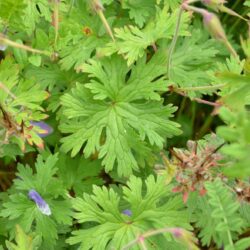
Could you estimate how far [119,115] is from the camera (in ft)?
5.96

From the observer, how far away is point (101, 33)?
2012 mm

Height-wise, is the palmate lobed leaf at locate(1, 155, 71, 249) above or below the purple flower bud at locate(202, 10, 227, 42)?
below

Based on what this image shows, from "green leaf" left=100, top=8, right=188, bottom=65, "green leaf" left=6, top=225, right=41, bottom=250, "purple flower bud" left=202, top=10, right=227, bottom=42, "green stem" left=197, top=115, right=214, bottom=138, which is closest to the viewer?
"purple flower bud" left=202, top=10, right=227, bottom=42

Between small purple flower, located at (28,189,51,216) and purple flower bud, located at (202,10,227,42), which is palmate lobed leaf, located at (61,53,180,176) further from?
purple flower bud, located at (202,10,227,42)

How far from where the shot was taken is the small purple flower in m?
1.75

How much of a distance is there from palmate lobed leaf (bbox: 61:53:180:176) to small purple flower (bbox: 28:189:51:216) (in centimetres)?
17

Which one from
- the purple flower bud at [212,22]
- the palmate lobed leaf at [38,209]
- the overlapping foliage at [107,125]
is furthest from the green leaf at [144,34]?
the purple flower bud at [212,22]

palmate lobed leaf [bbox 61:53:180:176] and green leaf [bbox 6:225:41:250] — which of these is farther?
palmate lobed leaf [bbox 61:53:180:176]

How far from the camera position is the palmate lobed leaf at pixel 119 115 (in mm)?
1797

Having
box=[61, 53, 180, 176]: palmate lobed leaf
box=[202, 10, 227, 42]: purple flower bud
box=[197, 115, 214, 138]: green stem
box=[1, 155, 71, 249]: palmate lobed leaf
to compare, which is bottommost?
box=[1, 155, 71, 249]: palmate lobed leaf

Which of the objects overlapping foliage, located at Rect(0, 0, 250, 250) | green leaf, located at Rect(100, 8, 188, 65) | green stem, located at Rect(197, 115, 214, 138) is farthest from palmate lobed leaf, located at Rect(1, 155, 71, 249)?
green stem, located at Rect(197, 115, 214, 138)

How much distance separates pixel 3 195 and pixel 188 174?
0.75 meters

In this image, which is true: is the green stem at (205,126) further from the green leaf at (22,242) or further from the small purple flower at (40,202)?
the green leaf at (22,242)

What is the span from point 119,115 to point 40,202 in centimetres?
37
